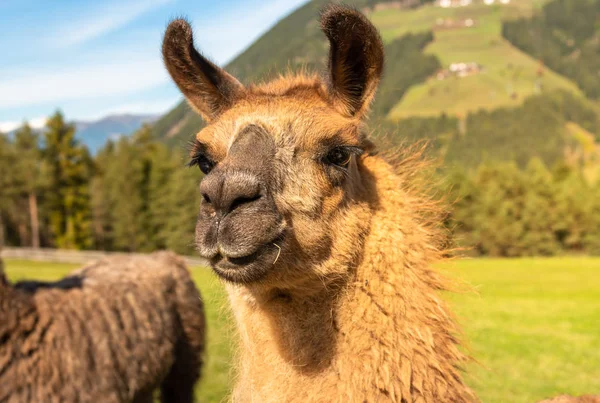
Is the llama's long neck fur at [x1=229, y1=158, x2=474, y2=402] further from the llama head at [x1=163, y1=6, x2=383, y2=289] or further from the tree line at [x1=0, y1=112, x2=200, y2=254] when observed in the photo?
the tree line at [x1=0, y1=112, x2=200, y2=254]

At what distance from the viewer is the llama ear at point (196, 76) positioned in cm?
289

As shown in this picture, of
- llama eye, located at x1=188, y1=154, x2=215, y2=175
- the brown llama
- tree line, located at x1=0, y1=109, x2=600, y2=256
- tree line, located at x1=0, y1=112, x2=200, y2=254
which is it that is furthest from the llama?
tree line, located at x1=0, y1=109, x2=600, y2=256

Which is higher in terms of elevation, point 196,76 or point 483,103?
point 196,76

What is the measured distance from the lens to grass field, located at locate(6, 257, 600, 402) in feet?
22.7

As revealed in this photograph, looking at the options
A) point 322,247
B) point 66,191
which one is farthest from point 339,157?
point 66,191

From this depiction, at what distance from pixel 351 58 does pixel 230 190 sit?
3.21ft

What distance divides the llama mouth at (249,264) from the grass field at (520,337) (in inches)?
29.7

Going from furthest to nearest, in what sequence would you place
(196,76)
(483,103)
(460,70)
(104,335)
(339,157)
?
(460,70)
(483,103)
(104,335)
(196,76)
(339,157)

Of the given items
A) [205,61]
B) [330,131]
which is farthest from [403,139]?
[205,61]

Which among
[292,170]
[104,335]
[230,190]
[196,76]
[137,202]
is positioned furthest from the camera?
[137,202]

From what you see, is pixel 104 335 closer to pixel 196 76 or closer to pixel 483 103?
pixel 196 76

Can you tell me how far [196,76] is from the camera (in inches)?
118

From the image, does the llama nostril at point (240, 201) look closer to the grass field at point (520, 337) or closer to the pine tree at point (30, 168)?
the grass field at point (520, 337)

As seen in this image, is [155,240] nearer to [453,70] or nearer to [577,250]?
[577,250]
